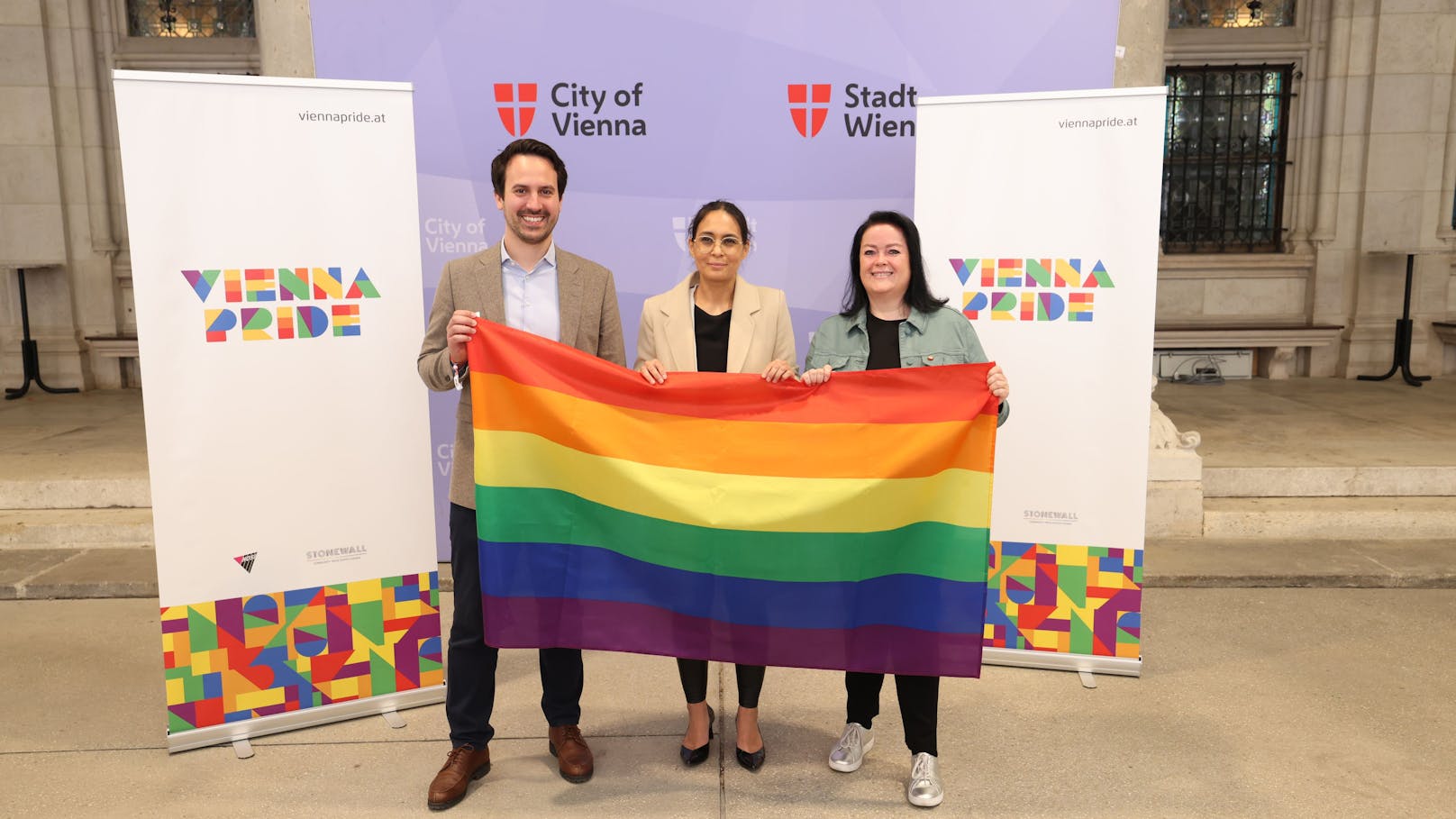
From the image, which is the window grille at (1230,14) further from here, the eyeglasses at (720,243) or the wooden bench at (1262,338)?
the eyeglasses at (720,243)

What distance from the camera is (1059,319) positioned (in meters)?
3.71

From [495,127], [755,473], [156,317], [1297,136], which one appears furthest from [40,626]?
[1297,136]

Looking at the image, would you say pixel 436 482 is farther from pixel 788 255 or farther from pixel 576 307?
pixel 576 307

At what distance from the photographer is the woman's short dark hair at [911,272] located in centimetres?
285

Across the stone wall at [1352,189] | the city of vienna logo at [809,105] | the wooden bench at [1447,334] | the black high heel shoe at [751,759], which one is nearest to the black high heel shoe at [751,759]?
the black high heel shoe at [751,759]

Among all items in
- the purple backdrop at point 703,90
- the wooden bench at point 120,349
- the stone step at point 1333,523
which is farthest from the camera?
the wooden bench at point 120,349

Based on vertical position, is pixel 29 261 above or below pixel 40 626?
above

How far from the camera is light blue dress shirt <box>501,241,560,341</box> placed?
9.64 ft

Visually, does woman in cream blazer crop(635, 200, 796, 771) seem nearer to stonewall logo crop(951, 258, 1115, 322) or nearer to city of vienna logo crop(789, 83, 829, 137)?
stonewall logo crop(951, 258, 1115, 322)

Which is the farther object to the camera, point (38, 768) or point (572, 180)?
point (572, 180)

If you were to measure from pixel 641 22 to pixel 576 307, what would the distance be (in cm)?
213

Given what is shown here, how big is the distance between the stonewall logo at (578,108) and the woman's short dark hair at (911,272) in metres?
2.00

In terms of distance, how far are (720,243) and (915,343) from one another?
1.99ft

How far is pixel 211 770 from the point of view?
123 inches
